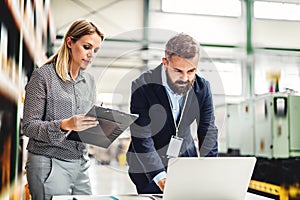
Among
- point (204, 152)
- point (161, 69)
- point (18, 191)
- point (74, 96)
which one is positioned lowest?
point (18, 191)

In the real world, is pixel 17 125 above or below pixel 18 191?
above

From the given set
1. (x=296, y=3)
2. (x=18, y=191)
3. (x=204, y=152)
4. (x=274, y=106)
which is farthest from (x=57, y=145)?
(x=296, y=3)

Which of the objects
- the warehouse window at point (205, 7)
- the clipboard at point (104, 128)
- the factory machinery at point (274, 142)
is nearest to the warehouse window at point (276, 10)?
the warehouse window at point (205, 7)

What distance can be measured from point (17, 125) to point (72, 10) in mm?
2556

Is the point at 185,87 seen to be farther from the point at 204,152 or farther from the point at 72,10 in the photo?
the point at 72,10

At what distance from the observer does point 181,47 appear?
209 centimetres

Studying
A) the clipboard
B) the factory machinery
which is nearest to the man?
the clipboard

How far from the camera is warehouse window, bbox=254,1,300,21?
17.1 feet

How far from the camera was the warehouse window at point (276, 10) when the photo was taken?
17.1 feet

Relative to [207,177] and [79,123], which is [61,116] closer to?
[79,123]

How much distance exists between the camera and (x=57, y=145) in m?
2.09

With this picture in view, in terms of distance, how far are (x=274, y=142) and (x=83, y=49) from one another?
2.57 metres

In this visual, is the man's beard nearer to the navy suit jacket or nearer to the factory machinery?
the navy suit jacket

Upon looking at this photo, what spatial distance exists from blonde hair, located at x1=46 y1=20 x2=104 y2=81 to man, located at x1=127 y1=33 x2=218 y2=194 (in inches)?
16.3
